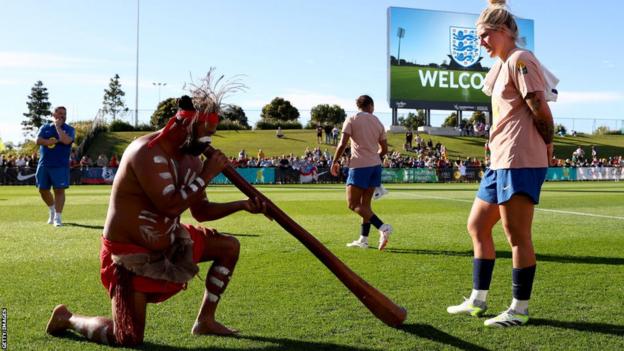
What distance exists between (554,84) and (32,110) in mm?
97306

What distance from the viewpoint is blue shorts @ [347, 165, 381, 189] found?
8047 millimetres

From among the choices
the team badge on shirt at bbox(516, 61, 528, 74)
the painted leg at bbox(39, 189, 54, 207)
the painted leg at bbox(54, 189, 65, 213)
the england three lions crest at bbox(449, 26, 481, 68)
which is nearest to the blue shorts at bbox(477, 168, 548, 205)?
the team badge on shirt at bbox(516, 61, 528, 74)

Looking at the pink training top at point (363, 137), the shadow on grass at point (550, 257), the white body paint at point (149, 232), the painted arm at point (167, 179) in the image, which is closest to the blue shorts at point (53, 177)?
the pink training top at point (363, 137)

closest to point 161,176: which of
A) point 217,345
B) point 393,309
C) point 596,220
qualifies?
point 217,345

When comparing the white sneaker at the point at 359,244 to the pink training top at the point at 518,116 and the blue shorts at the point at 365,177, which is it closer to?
the blue shorts at the point at 365,177

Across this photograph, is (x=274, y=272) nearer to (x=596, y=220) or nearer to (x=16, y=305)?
(x=16, y=305)

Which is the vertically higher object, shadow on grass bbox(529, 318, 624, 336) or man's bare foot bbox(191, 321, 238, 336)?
shadow on grass bbox(529, 318, 624, 336)

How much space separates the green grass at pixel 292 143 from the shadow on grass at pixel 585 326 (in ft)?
143

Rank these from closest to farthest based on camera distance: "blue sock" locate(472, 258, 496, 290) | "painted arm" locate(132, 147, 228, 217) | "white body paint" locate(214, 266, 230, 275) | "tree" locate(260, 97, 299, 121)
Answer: "painted arm" locate(132, 147, 228, 217)
"white body paint" locate(214, 266, 230, 275)
"blue sock" locate(472, 258, 496, 290)
"tree" locate(260, 97, 299, 121)

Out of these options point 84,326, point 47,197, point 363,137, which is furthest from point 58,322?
point 47,197

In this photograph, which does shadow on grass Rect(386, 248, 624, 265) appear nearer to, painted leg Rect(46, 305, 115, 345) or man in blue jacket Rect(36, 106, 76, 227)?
painted leg Rect(46, 305, 115, 345)

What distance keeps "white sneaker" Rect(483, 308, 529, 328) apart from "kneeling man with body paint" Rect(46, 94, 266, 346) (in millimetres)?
1787

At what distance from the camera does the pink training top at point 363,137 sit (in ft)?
26.5

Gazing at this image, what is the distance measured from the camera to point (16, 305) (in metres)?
4.58
